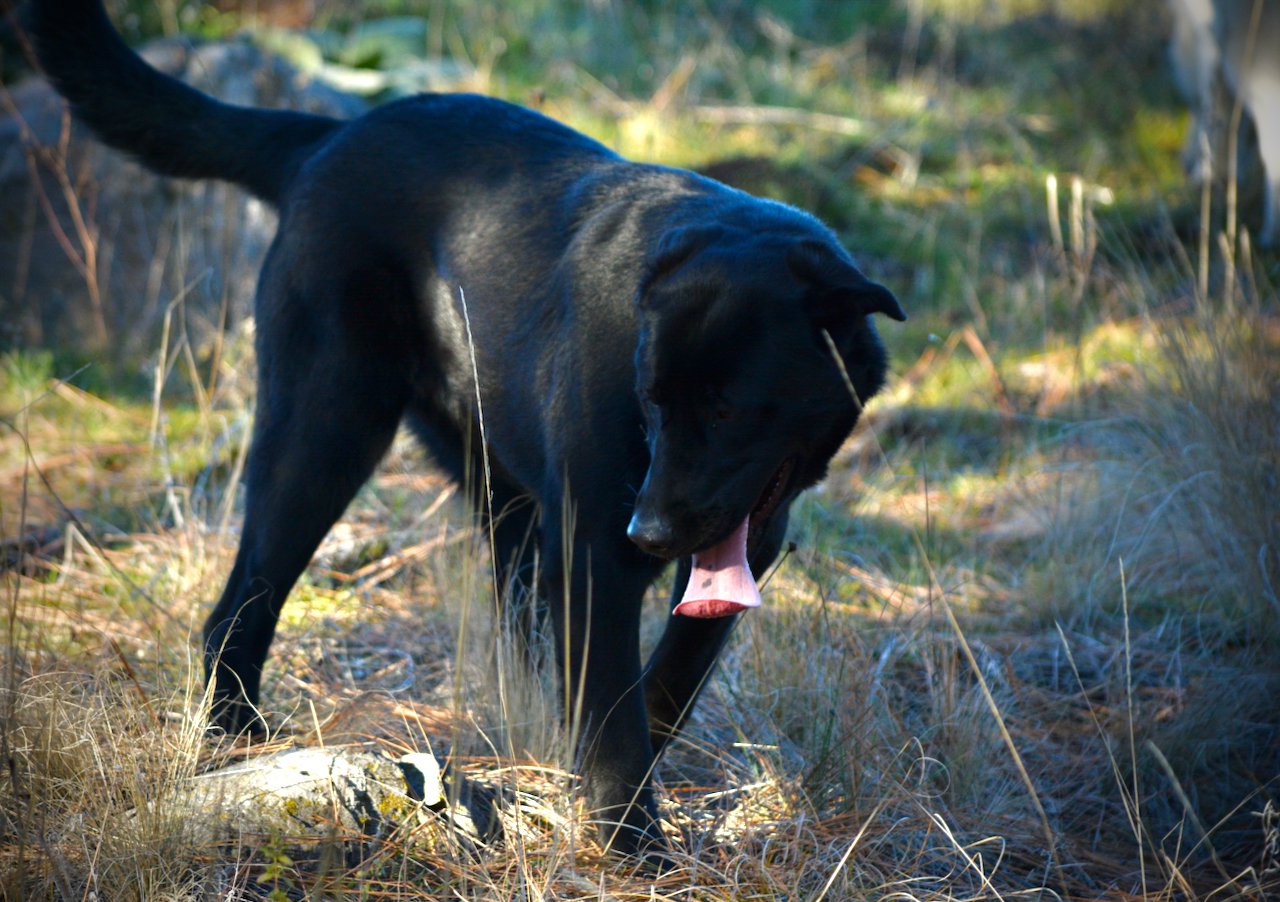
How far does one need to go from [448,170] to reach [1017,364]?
383 cm

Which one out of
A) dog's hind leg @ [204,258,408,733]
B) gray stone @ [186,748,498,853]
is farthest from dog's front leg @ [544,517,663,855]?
dog's hind leg @ [204,258,408,733]

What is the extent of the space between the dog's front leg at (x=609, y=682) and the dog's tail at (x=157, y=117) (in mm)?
1563

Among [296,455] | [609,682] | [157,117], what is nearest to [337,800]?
[609,682]

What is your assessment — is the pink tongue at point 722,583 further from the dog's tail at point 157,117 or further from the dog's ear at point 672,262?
the dog's tail at point 157,117

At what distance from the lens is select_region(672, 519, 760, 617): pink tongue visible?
7.59ft

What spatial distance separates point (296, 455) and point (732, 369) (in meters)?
1.29

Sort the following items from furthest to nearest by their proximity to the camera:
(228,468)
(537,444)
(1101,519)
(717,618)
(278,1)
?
1. (278,1)
2. (228,468)
3. (1101,519)
4. (537,444)
5. (717,618)

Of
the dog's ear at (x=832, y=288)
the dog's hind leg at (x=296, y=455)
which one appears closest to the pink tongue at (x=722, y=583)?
the dog's ear at (x=832, y=288)

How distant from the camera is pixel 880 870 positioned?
8.14 ft

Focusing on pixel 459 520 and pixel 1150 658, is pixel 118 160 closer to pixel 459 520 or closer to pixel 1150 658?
pixel 459 520

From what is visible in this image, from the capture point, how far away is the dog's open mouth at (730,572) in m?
2.31

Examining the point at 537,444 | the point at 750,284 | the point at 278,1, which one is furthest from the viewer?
the point at 278,1

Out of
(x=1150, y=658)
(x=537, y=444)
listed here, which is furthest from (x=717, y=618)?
(x=1150, y=658)

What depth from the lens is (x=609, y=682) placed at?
252 centimetres
